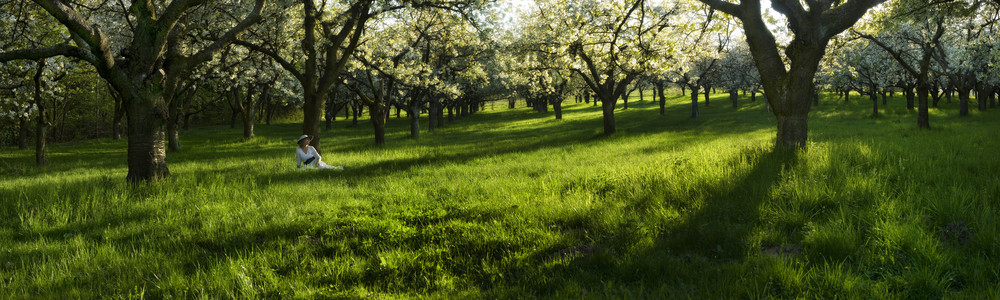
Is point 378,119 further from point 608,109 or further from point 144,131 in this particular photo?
point 144,131

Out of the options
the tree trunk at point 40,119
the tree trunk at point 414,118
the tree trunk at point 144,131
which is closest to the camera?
the tree trunk at point 144,131

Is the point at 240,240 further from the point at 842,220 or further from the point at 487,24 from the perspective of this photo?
the point at 487,24

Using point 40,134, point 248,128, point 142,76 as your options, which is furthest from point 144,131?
point 248,128

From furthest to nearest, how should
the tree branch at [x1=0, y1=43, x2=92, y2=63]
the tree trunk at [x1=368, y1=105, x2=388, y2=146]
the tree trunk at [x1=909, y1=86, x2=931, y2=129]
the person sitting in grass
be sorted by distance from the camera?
the tree trunk at [x1=368, y1=105, x2=388, y2=146] → the tree trunk at [x1=909, y1=86, x2=931, y2=129] → the person sitting in grass → the tree branch at [x1=0, y1=43, x2=92, y2=63]

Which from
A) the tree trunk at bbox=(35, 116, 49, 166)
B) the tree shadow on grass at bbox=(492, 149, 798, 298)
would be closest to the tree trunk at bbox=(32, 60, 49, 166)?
the tree trunk at bbox=(35, 116, 49, 166)

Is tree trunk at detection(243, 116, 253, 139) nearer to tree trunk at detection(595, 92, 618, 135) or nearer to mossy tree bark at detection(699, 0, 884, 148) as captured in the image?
tree trunk at detection(595, 92, 618, 135)

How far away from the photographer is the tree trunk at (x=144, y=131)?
8.49 metres

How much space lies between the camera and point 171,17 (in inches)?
340

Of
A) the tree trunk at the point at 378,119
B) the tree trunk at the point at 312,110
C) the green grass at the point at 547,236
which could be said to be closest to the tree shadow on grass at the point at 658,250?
the green grass at the point at 547,236

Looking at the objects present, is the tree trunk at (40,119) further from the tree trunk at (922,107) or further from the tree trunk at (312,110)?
the tree trunk at (922,107)

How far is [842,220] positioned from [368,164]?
1121cm

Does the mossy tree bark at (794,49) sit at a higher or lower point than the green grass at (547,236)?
higher

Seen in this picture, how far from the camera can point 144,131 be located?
339 inches

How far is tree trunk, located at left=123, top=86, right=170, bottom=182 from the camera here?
27.9 ft
